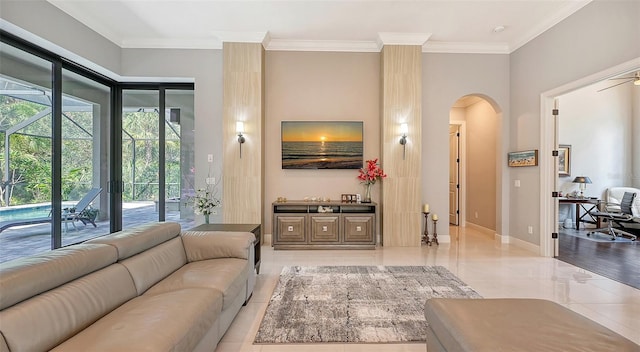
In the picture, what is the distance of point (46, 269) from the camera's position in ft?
4.64

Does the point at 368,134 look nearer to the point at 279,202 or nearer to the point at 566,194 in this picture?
the point at 279,202

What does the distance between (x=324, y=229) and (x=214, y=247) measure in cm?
217

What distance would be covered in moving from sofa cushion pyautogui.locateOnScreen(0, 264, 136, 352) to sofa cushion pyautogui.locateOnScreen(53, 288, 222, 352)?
0.06m

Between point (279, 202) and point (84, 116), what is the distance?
3.32m

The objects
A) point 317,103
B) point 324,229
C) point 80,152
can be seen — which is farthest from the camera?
point 317,103

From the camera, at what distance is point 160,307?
5.22 ft

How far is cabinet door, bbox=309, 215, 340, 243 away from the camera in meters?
4.57

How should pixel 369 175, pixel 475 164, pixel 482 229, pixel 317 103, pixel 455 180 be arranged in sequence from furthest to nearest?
pixel 455 180 → pixel 475 164 → pixel 482 229 → pixel 317 103 → pixel 369 175

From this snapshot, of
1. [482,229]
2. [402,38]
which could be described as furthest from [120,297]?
[482,229]

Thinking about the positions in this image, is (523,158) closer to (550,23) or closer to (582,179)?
(550,23)

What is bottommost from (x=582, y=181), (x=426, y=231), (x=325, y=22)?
(x=426, y=231)

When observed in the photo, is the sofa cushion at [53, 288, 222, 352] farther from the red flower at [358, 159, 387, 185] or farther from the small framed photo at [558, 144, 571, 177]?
the small framed photo at [558, 144, 571, 177]

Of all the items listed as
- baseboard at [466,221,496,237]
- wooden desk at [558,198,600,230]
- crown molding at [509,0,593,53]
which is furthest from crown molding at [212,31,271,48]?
wooden desk at [558,198,600,230]

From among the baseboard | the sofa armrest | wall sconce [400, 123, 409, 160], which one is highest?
wall sconce [400, 123, 409, 160]
